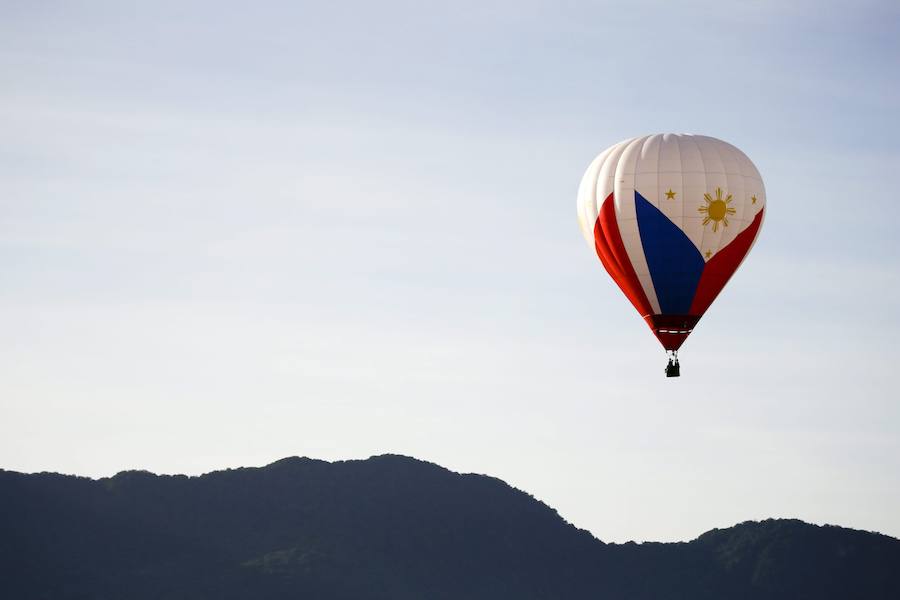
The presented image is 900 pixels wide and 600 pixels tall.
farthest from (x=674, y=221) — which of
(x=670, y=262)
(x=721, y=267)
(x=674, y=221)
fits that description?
(x=721, y=267)

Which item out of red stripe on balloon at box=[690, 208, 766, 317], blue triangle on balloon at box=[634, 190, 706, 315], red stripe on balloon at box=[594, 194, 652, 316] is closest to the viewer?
blue triangle on balloon at box=[634, 190, 706, 315]

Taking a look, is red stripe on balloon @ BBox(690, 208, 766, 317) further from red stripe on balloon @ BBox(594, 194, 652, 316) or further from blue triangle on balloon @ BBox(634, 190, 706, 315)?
red stripe on balloon @ BBox(594, 194, 652, 316)

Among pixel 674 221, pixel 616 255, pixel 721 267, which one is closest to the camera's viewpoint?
pixel 674 221

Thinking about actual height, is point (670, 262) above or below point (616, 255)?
below

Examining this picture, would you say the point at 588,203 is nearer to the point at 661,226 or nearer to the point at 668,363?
the point at 661,226

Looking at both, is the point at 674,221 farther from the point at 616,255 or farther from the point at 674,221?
the point at 616,255

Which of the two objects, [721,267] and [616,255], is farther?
[616,255]

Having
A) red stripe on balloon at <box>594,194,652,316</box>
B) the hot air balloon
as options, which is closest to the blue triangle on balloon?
the hot air balloon

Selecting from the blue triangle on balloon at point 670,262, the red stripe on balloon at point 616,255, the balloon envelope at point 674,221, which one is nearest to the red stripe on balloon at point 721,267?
the balloon envelope at point 674,221
